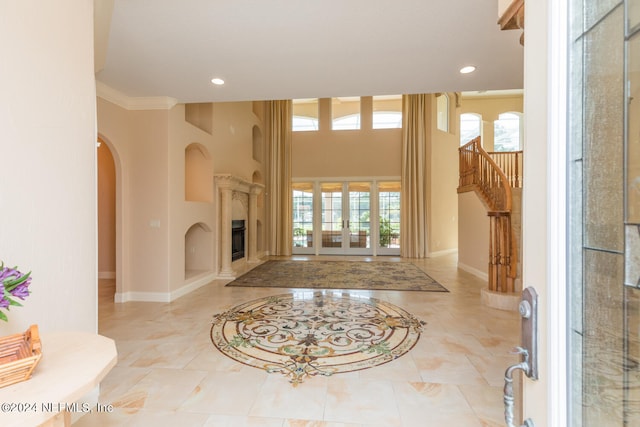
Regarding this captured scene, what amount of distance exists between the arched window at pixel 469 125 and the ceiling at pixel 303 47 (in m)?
6.86

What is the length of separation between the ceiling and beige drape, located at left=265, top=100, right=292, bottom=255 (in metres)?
4.82

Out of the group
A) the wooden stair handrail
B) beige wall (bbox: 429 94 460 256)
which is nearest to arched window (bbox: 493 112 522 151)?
beige wall (bbox: 429 94 460 256)

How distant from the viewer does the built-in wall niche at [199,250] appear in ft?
18.4

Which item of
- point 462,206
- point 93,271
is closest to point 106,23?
point 93,271

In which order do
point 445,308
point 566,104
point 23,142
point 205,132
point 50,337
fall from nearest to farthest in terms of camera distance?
point 566,104
point 50,337
point 23,142
point 445,308
point 205,132

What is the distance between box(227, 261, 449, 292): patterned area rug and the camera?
5138mm

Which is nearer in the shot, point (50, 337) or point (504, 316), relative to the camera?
point (50, 337)

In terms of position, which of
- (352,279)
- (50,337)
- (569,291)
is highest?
(569,291)

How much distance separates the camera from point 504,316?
143 inches

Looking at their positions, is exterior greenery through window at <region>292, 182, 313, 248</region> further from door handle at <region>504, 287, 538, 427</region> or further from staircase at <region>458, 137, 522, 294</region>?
door handle at <region>504, 287, 538, 427</region>

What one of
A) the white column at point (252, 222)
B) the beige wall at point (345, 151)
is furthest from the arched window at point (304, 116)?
the white column at point (252, 222)

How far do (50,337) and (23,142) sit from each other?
3.17 ft

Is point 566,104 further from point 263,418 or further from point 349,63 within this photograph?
point 349,63

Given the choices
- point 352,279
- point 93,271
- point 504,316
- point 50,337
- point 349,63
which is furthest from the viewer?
point 352,279
